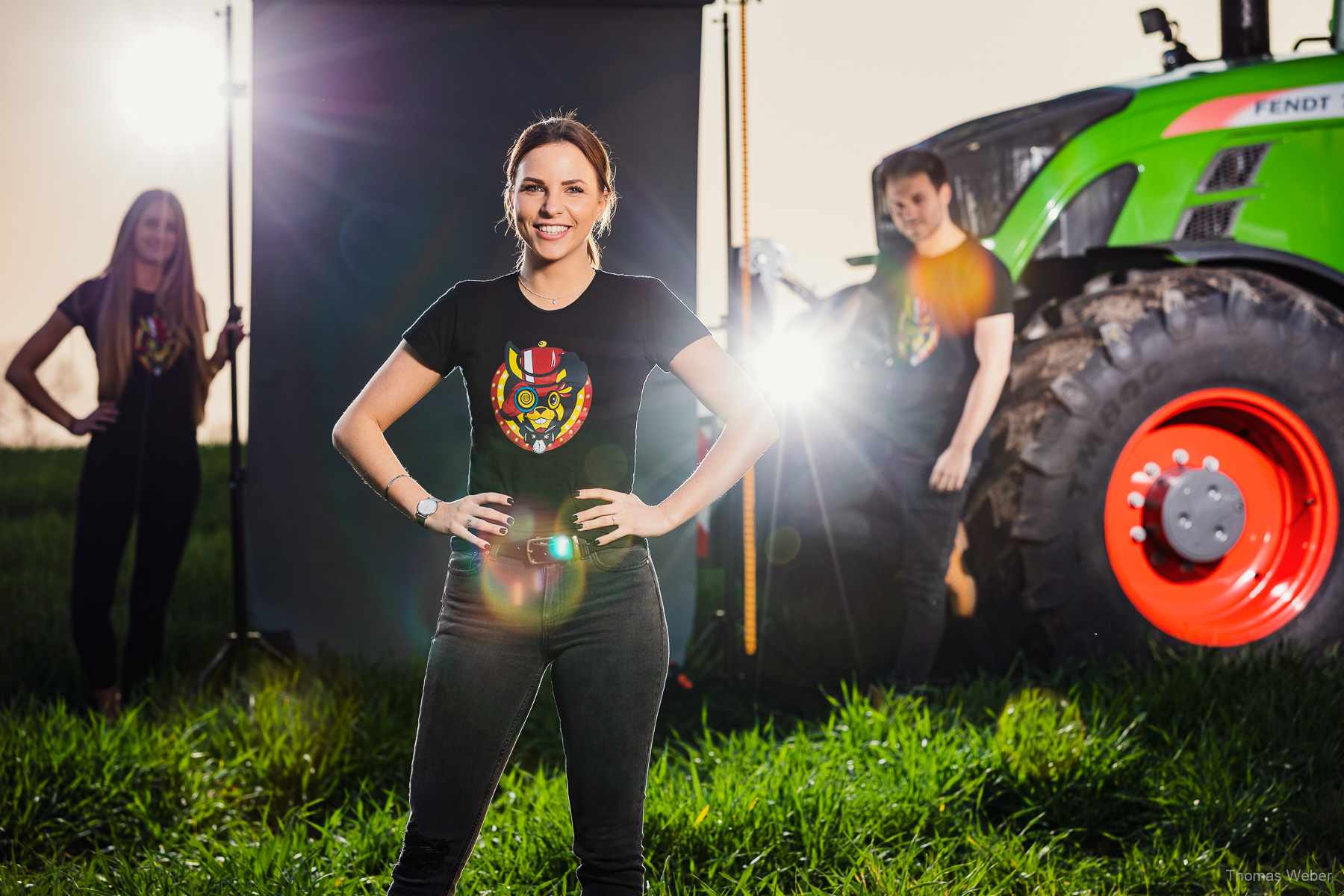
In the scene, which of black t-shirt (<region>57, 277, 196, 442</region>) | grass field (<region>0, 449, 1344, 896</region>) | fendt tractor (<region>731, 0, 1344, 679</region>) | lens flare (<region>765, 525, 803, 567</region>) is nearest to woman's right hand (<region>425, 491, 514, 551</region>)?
grass field (<region>0, 449, 1344, 896</region>)

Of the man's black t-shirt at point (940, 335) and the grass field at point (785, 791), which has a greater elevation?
the man's black t-shirt at point (940, 335)

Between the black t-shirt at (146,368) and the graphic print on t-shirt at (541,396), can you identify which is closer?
the graphic print on t-shirt at (541,396)

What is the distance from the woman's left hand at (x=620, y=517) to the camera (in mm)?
1505

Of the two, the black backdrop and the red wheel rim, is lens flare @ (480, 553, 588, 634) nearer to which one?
the black backdrop

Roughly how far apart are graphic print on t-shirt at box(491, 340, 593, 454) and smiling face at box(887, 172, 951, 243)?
7.29 ft

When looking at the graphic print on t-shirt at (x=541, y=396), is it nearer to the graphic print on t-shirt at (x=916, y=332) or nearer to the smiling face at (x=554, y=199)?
the smiling face at (x=554, y=199)

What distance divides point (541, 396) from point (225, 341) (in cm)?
246

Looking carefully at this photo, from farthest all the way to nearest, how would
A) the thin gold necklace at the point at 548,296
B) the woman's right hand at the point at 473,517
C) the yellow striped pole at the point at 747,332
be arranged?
the yellow striped pole at the point at 747,332 < the thin gold necklace at the point at 548,296 < the woman's right hand at the point at 473,517

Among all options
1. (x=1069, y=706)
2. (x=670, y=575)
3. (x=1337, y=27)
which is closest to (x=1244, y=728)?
(x=1069, y=706)

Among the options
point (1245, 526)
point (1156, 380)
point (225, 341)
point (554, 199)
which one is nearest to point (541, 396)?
point (554, 199)

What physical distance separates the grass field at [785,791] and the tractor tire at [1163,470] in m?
0.23

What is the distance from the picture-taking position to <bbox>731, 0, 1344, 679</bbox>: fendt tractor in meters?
3.33

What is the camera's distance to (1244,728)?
2945 millimetres

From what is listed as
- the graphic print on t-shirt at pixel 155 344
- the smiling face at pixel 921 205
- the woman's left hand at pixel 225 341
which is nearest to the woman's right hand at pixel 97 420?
the graphic print on t-shirt at pixel 155 344
